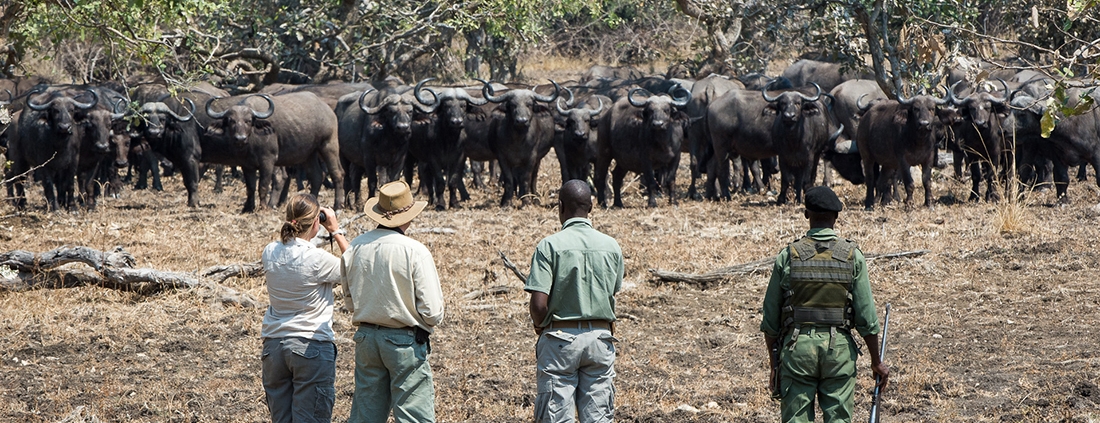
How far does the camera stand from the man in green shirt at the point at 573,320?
5398 millimetres

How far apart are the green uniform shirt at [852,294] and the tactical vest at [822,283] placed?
30 mm

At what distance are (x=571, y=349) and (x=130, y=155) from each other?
1549 centimetres

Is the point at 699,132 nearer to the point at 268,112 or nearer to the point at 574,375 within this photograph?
the point at 268,112

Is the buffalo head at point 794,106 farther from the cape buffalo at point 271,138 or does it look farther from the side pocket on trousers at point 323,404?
the side pocket on trousers at point 323,404

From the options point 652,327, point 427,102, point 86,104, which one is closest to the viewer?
point 652,327

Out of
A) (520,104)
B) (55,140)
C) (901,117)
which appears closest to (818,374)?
(901,117)

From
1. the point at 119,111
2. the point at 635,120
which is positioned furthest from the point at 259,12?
the point at 635,120

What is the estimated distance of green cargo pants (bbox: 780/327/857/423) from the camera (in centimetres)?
520

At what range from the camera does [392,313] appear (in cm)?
539

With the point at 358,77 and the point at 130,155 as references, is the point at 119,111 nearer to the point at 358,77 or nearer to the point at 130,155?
the point at 130,155

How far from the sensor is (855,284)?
526 cm

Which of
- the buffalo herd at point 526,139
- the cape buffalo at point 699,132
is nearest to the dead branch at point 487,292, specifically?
the buffalo herd at point 526,139

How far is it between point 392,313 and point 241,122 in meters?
12.5

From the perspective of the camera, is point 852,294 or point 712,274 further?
point 712,274
